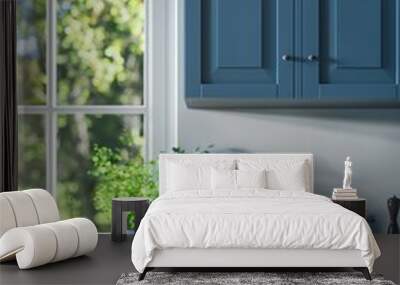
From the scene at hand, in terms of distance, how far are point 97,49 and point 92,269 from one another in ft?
8.30

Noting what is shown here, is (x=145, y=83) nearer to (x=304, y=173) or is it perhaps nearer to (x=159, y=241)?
(x=304, y=173)

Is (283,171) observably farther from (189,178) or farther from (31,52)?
(31,52)

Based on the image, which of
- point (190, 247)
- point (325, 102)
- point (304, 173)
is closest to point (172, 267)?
point (190, 247)

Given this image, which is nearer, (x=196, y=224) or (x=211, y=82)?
(x=196, y=224)

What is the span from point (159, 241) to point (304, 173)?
6.45 feet

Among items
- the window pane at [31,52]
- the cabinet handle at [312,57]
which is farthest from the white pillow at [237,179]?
the window pane at [31,52]

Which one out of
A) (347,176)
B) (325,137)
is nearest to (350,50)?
(325,137)

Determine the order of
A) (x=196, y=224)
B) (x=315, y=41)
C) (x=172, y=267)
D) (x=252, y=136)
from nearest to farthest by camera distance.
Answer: (x=196, y=224)
(x=172, y=267)
(x=315, y=41)
(x=252, y=136)

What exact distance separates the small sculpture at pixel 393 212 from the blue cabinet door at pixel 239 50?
4.21 ft

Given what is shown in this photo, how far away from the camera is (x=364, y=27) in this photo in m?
5.57

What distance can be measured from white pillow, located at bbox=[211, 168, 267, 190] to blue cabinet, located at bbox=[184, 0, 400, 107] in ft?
2.05

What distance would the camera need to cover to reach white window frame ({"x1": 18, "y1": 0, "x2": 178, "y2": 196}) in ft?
20.5

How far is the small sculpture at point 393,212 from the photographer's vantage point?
5855 millimetres

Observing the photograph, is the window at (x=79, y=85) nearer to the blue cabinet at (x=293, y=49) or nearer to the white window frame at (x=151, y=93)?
the white window frame at (x=151, y=93)
